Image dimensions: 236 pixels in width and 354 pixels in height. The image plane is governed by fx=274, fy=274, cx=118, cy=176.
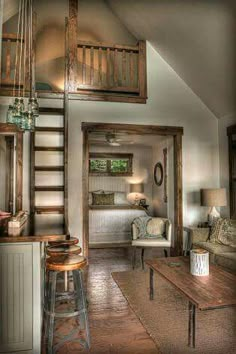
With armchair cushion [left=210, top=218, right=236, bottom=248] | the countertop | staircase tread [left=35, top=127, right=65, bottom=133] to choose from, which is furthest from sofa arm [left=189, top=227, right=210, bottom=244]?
the countertop

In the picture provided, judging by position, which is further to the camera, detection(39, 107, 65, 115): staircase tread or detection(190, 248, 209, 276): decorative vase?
detection(39, 107, 65, 115): staircase tread

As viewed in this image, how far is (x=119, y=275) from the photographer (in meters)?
3.95

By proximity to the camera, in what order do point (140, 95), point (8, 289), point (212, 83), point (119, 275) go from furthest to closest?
1. point (140, 95)
2. point (212, 83)
3. point (119, 275)
4. point (8, 289)

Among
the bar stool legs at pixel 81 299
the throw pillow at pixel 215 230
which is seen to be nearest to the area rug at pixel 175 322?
the bar stool legs at pixel 81 299

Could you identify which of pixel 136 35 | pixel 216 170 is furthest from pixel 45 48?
pixel 216 170

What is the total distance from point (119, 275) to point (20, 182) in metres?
2.05

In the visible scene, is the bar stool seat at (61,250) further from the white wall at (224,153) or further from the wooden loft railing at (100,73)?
the white wall at (224,153)

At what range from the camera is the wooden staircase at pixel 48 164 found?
4.08m

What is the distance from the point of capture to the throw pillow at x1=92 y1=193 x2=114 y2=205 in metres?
8.06

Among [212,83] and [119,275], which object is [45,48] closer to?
[212,83]

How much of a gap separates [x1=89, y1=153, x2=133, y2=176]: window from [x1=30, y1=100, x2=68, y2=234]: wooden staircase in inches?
150

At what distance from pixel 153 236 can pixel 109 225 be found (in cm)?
176

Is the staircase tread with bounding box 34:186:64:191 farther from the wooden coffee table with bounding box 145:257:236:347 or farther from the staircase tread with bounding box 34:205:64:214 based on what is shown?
the wooden coffee table with bounding box 145:257:236:347

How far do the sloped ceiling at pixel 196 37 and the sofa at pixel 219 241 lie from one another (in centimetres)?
202
